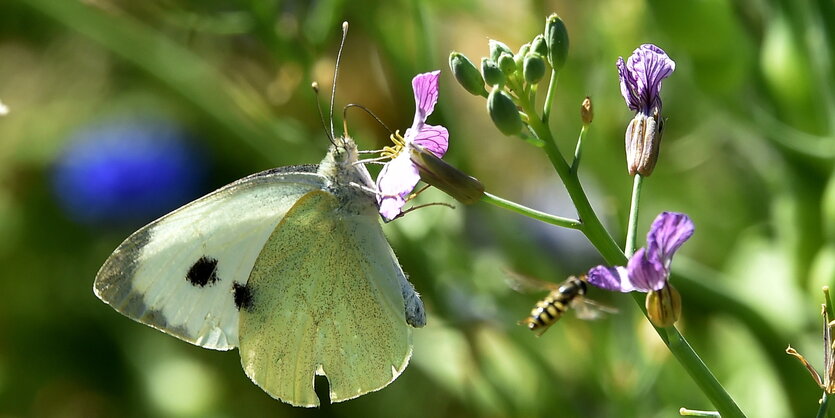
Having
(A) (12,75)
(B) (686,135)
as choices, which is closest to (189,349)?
(A) (12,75)

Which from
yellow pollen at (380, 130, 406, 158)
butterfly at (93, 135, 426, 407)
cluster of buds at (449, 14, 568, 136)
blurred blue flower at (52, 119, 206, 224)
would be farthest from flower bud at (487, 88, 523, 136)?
blurred blue flower at (52, 119, 206, 224)

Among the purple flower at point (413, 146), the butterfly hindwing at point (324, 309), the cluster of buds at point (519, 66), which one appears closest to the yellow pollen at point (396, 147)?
the purple flower at point (413, 146)

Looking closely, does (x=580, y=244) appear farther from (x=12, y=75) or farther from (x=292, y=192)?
(x=12, y=75)

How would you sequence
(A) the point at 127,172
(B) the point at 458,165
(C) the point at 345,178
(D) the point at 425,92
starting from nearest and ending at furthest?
(D) the point at 425,92 → (C) the point at 345,178 → (B) the point at 458,165 → (A) the point at 127,172

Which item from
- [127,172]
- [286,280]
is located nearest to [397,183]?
[286,280]

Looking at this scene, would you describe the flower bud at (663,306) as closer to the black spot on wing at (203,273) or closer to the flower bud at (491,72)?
the flower bud at (491,72)

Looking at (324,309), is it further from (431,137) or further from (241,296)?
(431,137)
